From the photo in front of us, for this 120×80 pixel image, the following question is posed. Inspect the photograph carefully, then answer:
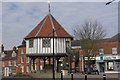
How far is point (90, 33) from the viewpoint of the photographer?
33.8m

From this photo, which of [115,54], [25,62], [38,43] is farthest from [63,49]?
[25,62]

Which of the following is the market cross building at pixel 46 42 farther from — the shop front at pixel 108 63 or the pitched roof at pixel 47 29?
the shop front at pixel 108 63

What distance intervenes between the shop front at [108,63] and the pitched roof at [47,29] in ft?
48.7

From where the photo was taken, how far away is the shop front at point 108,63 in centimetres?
4379

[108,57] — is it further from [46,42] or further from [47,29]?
[46,42]

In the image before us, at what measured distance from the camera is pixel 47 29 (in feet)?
111

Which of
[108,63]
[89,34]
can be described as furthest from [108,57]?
[89,34]

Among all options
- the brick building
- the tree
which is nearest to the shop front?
the brick building

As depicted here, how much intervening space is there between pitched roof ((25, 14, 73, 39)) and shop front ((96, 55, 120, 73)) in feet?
48.7

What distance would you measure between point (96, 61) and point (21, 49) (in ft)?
73.2

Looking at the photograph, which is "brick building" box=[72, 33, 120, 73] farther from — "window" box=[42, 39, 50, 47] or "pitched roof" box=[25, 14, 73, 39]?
"window" box=[42, 39, 50, 47]

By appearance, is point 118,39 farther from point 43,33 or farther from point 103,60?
point 43,33

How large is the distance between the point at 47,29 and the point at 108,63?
18.4 m

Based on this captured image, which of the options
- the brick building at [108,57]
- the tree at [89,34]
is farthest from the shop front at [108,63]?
the tree at [89,34]
